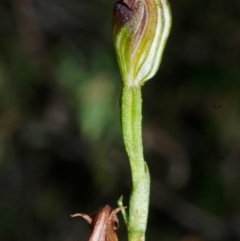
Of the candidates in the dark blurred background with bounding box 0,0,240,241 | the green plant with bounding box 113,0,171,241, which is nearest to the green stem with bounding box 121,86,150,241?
the green plant with bounding box 113,0,171,241

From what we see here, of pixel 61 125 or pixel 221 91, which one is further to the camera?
pixel 61 125

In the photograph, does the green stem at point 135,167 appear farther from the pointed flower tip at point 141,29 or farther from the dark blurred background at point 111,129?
the dark blurred background at point 111,129

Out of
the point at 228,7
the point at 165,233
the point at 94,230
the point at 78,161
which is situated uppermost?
the point at 228,7

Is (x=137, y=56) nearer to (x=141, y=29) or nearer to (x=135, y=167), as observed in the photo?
(x=141, y=29)

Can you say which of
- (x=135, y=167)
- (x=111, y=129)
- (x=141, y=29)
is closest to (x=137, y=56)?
(x=141, y=29)

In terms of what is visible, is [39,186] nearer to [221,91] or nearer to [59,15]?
[59,15]

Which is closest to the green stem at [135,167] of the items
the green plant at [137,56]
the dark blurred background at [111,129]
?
the green plant at [137,56]

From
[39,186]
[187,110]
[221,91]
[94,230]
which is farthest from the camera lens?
[39,186]

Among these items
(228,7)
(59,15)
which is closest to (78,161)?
(59,15)
